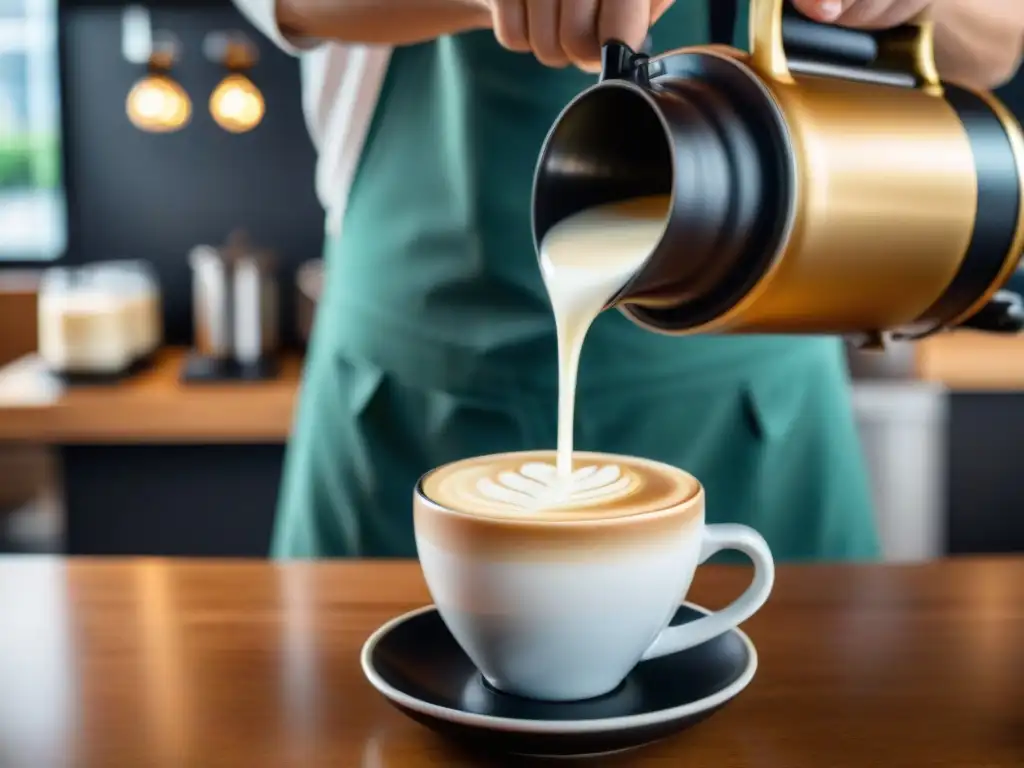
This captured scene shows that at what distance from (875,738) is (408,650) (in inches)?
8.9

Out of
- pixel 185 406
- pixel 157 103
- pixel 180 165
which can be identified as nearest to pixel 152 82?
pixel 157 103

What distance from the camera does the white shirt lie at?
116 centimetres

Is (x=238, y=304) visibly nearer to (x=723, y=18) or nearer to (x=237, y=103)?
(x=237, y=103)

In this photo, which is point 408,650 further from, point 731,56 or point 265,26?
point 265,26

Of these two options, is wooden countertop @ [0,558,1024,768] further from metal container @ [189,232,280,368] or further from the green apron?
metal container @ [189,232,280,368]

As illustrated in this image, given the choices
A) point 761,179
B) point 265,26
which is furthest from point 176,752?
point 265,26

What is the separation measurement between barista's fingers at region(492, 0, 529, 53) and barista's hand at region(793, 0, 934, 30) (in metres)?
0.14

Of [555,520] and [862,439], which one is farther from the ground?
[555,520]

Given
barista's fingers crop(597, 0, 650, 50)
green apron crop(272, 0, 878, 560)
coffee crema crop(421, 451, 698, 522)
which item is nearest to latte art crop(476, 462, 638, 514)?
coffee crema crop(421, 451, 698, 522)

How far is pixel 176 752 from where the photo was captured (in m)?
0.56

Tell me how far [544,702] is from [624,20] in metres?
0.35

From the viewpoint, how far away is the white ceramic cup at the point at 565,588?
0.56m

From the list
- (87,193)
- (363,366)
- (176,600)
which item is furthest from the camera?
(87,193)

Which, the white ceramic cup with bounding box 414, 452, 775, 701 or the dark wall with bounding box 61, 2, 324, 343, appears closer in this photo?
the white ceramic cup with bounding box 414, 452, 775, 701
